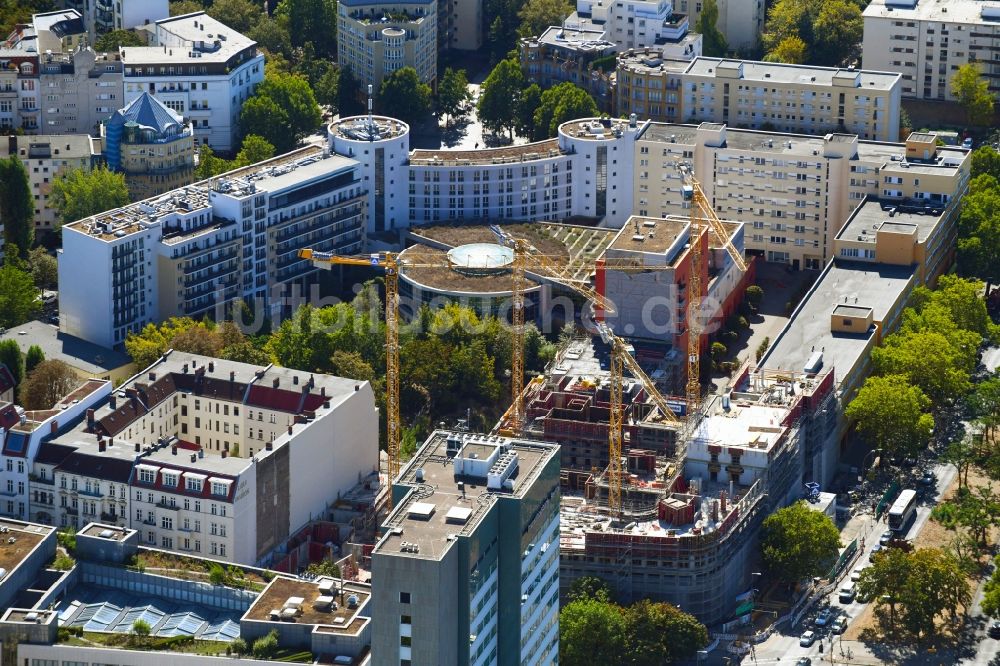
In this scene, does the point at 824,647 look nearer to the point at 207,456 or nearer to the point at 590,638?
the point at 590,638

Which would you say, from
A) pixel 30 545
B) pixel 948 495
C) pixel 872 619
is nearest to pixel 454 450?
pixel 30 545

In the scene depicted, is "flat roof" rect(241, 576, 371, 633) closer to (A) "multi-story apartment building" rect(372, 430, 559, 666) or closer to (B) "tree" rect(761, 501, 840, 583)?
(A) "multi-story apartment building" rect(372, 430, 559, 666)

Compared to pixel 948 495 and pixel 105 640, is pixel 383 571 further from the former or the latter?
pixel 948 495

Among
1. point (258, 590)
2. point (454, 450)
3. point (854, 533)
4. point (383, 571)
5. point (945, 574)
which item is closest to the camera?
point (383, 571)

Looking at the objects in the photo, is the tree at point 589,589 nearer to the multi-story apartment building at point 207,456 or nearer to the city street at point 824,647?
the city street at point 824,647

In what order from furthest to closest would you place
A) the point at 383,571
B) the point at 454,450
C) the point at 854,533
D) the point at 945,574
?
the point at 854,533, the point at 945,574, the point at 454,450, the point at 383,571

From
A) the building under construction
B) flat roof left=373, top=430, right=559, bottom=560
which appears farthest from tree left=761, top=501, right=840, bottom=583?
flat roof left=373, top=430, right=559, bottom=560
